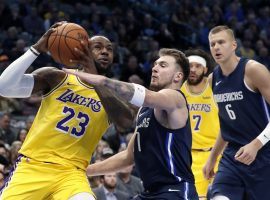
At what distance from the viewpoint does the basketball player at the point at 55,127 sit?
5.33m

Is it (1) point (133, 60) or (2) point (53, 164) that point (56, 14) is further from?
(2) point (53, 164)

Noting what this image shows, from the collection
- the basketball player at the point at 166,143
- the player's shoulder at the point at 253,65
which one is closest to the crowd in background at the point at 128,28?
the player's shoulder at the point at 253,65

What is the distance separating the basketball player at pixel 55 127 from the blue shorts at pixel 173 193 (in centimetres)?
53

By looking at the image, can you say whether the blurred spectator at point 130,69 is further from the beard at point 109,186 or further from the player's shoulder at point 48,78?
the player's shoulder at point 48,78

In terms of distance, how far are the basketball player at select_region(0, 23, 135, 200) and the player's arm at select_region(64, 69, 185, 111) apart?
65 cm

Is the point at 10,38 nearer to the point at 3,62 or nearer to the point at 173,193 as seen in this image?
the point at 3,62

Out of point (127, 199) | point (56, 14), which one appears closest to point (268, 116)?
point (127, 199)

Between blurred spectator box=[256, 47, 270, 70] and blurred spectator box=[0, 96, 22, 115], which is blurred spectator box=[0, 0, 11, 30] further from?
blurred spectator box=[256, 47, 270, 70]

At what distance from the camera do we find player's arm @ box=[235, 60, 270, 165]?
221 inches

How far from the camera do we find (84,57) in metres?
5.06

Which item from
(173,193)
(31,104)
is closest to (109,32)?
(31,104)

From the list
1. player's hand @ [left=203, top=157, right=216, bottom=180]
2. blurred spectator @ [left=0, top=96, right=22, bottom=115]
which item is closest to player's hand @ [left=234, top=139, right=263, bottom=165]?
player's hand @ [left=203, top=157, right=216, bottom=180]

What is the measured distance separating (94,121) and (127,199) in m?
3.62

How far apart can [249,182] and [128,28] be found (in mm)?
11451
